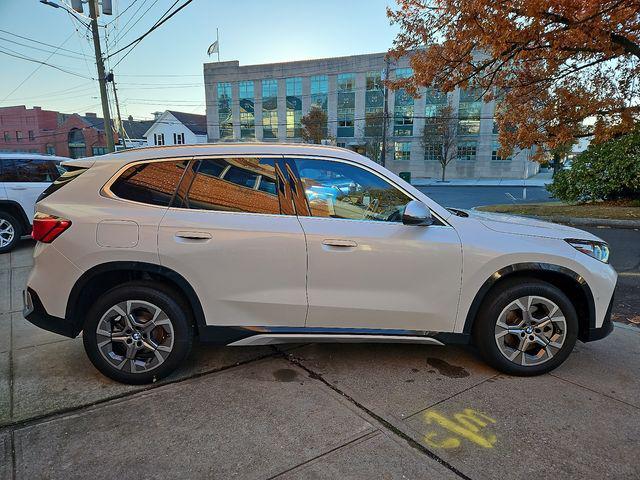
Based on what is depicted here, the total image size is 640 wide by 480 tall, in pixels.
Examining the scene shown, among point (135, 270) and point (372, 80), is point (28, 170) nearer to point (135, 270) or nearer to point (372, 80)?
point (135, 270)

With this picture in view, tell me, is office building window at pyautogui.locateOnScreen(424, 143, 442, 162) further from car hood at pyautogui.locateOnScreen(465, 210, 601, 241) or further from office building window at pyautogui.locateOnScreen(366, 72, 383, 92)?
car hood at pyautogui.locateOnScreen(465, 210, 601, 241)

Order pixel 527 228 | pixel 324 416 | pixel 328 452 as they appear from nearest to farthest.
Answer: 1. pixel 328 452
2. pixel 324 416
3. pixel 527 228

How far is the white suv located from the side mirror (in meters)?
0.02

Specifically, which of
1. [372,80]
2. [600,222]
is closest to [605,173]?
[600,222]

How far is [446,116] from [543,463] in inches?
1719

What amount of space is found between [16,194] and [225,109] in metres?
53.3

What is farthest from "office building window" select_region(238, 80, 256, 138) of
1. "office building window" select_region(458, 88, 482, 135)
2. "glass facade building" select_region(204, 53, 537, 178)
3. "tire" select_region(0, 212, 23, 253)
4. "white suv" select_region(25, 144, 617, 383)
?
"white suv" select_region(25, 144, 617, 383)

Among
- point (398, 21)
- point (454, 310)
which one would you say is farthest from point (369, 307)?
point (398, 21)

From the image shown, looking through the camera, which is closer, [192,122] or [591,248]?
[591,248]

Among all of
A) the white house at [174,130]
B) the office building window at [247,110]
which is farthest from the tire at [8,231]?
the white house at [174,130]

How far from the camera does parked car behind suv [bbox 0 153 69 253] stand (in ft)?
24.9

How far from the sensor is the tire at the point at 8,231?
7629mm

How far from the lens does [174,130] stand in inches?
2406

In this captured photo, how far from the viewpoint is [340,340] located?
3133 mm
